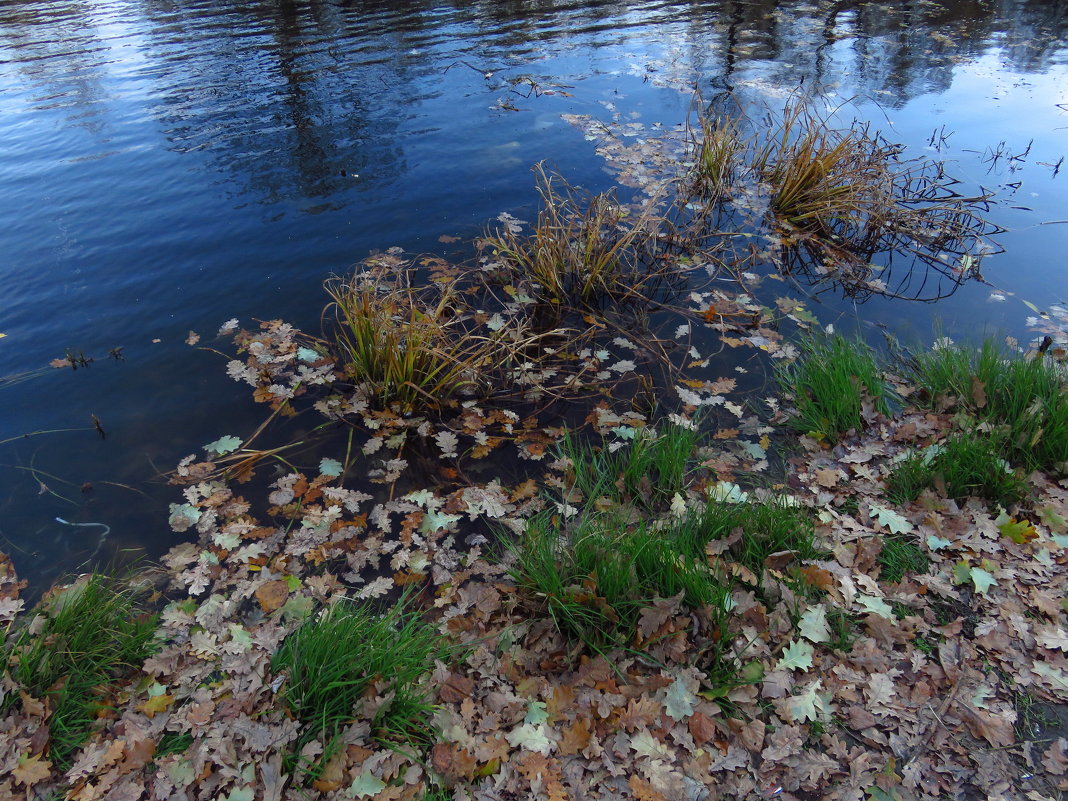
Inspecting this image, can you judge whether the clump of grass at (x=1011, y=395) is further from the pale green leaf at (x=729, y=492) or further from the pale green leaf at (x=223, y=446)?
the pale green leaf at (x=223, y=446)

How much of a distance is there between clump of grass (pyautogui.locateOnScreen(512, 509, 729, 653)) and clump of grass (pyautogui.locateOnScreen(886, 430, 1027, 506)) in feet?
6.54

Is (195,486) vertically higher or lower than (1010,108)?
lower

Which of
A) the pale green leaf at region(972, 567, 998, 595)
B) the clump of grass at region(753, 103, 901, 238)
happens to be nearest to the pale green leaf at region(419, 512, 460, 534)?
the pale green leaf at region(972, 567, 998, 595)

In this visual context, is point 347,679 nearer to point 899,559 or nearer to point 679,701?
point 679,701

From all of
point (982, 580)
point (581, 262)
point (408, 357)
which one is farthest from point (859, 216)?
point (408, 357)

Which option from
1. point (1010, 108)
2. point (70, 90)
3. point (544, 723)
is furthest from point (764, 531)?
point (70, 90)

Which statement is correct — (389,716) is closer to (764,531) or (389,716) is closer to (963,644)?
(764,531)

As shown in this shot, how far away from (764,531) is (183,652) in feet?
12.9

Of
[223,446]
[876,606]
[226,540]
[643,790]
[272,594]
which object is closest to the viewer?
[643,790]

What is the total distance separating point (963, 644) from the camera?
12.3 feet

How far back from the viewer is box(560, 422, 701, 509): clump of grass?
5.06 meters

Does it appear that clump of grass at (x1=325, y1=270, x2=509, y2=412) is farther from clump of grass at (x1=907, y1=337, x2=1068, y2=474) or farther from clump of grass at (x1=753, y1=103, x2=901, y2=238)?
clump of grass at (x1=753, y1=103, x2=901, y2=238)

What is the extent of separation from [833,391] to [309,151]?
9786mm

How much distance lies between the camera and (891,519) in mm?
4551
